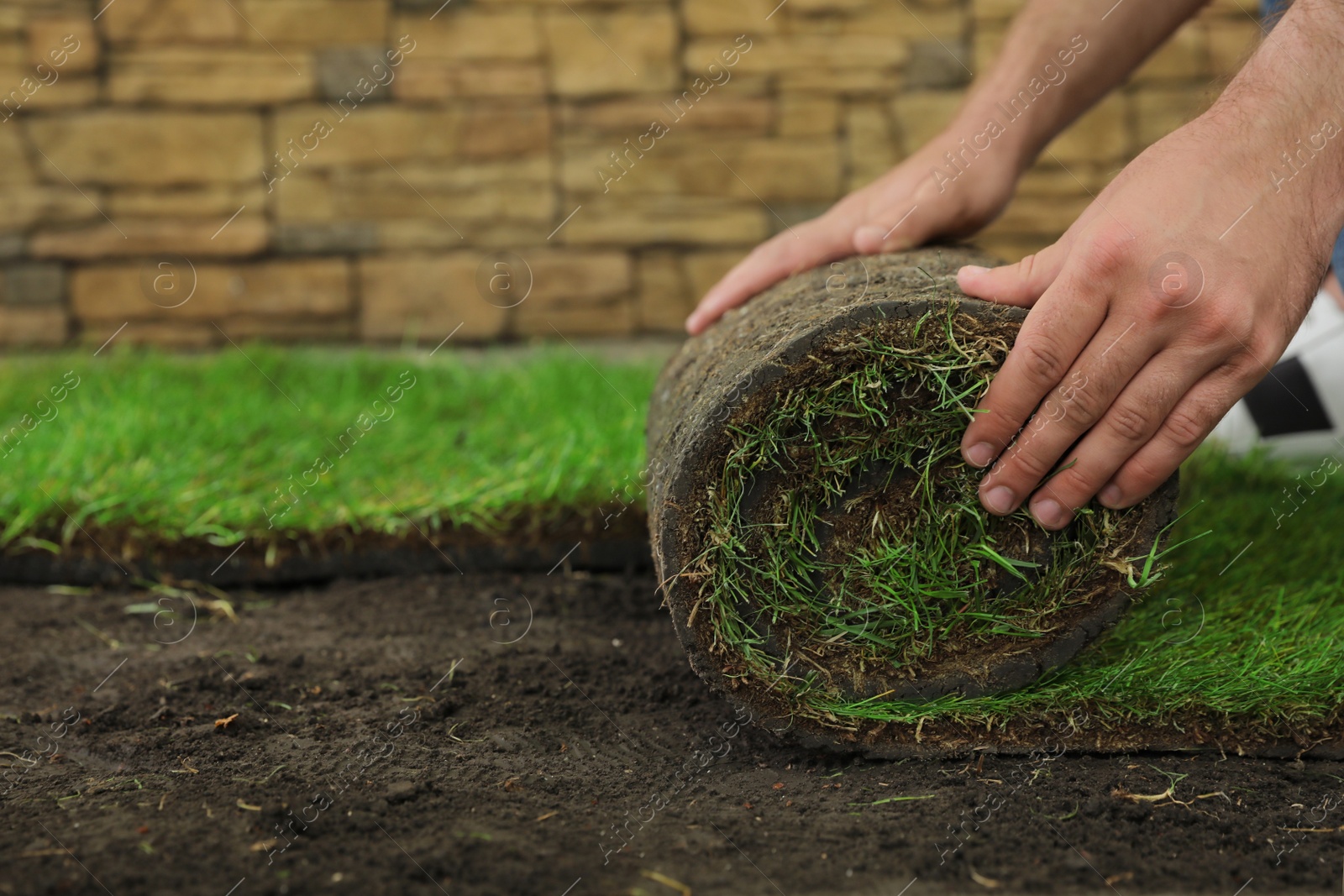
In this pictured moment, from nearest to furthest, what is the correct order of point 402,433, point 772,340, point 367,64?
point 772,340
point 402,433
point 367,64

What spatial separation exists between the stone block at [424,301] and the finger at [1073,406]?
2.73m

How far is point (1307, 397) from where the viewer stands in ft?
8.23

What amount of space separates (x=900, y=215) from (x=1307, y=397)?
136 centimetres

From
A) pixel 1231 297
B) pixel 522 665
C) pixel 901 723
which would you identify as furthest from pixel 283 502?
pixel 1231 297

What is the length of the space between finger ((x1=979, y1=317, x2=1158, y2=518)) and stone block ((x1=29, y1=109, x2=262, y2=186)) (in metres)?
3.19

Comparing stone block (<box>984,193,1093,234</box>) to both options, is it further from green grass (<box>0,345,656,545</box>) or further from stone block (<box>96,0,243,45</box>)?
stone block (<box>96,0,243,45</box>)

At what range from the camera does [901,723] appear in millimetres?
1481

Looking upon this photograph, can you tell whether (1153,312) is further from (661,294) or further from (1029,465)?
(661,294)

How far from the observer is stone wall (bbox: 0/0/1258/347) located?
11.6 feet

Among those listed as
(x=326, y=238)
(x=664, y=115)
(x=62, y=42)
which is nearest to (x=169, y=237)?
(x=326, y=238)

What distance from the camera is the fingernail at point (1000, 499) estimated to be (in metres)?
1.40

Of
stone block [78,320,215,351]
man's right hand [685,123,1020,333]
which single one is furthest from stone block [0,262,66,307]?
man's right hand [685,123,1020,333]

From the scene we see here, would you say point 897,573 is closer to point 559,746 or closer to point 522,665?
point 559,746

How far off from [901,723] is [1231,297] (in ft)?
2.45
